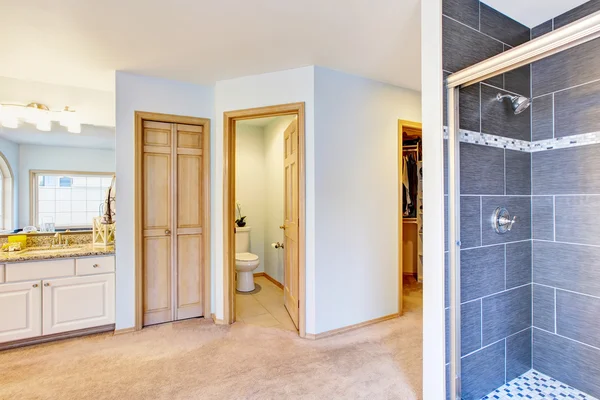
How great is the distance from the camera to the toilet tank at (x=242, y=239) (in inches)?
155

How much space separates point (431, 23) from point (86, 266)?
3111 mm

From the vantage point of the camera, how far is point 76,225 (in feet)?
9.12

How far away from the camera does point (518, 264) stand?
1.76m

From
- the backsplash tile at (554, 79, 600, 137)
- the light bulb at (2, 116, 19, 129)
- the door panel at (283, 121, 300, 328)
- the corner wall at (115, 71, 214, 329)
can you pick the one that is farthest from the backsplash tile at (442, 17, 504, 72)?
the light bulb at (2, 116, 19, 129)

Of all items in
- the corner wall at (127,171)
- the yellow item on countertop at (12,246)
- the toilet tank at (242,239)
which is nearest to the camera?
the yellow item on countertop at (12,246)

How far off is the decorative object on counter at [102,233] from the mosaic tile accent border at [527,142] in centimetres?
296

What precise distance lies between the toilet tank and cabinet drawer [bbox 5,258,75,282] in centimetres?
185

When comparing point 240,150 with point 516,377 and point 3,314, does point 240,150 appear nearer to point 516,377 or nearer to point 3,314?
point 3,314

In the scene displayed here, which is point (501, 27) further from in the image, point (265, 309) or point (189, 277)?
point (189, 277)

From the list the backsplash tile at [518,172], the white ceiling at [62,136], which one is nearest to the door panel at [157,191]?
the white ceiling at [62,136]

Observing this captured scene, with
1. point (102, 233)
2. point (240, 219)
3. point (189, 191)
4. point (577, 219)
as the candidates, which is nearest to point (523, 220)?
point (577, 219)

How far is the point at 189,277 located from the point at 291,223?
1.18 m

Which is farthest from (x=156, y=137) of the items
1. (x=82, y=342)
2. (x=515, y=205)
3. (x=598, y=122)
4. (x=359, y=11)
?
(x=598, y=122)

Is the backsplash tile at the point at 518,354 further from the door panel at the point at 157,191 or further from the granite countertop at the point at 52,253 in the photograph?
the granite countertop at the point at 52,253
